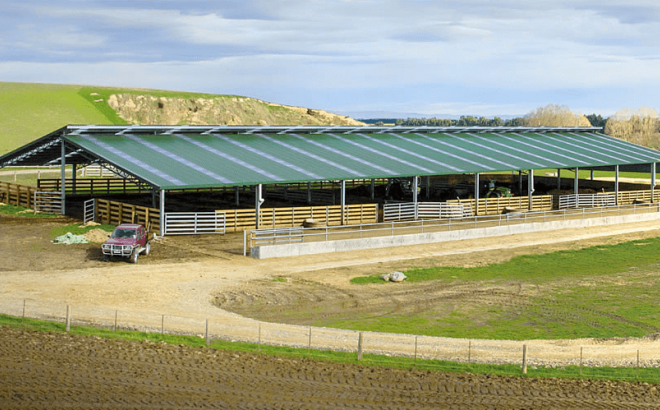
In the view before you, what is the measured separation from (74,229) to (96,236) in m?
3.25

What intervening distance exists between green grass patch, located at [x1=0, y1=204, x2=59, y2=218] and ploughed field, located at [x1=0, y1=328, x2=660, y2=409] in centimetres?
2822

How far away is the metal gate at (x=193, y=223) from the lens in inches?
1692

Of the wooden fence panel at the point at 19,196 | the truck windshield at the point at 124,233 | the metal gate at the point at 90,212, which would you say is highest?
the wooden fence panel at the point at 19,196

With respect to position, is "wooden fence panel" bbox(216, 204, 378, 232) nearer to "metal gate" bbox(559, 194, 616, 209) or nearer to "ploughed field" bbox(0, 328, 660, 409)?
"metal gate" bbox(559, 194, 616, 209)

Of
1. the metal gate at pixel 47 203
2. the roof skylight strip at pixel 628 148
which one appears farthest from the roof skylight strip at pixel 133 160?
the roof skylight strip at pixel 628 148

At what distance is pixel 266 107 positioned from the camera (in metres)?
178

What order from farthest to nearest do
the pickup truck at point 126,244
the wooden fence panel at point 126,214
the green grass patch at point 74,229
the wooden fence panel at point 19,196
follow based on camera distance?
the wooden fence panel at point 19,196, the wooden fence panel at point 126,214, the green grass patch at point 74,229, the pickup truck at point 126,244

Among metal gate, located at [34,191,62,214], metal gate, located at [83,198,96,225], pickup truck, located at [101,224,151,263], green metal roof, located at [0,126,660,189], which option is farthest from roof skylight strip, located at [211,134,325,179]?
pickup truck, located at [101,224,151,263]

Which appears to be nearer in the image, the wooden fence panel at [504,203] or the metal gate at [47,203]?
the metal gate at [47,203]

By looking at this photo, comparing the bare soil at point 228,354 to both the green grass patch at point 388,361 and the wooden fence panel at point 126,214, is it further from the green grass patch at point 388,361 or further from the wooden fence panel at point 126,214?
the wooden fence panel at point 126,214

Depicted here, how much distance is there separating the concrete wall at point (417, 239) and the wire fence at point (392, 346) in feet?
40.2

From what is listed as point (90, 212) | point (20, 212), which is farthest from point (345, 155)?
point (20, 212)

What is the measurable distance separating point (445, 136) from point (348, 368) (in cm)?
4935

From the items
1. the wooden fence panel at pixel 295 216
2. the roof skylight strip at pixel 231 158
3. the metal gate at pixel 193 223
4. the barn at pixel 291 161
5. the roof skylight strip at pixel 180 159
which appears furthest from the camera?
the roof skylight strip at pixel 231 158
